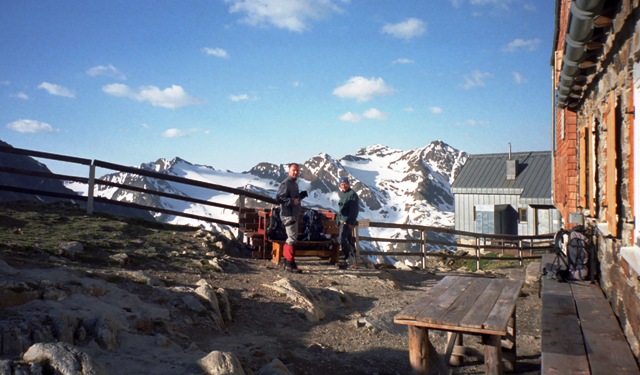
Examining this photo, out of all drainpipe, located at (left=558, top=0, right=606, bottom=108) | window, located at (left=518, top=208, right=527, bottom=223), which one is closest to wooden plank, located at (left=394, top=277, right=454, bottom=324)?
drainpipe, located at (left=558, top=0, right=606, bottom=108)

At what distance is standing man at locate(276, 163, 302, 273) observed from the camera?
30.0ft

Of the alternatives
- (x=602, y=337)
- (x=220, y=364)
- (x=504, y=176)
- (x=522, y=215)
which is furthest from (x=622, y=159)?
(x=504, y=176)

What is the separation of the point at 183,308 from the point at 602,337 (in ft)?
13.2

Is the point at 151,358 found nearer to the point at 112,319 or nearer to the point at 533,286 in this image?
the point at 112,319

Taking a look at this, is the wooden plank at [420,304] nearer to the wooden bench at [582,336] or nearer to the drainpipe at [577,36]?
the wooden bench at [582,336]

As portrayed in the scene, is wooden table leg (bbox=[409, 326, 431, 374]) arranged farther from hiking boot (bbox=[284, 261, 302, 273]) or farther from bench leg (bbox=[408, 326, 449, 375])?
hiking boot (bbox=[284, 261, 302, 273])

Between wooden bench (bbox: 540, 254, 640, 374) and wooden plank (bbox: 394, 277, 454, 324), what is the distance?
36.2 inches

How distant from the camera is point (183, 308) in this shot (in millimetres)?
5926

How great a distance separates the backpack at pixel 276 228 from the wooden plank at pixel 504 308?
16.9 feet

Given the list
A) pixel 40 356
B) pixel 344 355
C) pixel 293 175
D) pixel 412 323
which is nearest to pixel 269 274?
pixel 293 175

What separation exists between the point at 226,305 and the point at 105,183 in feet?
21.4

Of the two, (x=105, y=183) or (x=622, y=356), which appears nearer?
(x=622, y=356)

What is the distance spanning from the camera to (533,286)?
958 cm

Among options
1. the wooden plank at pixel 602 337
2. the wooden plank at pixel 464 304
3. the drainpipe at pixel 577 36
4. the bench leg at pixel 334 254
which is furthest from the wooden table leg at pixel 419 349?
the bench leg at pixel 334 254
